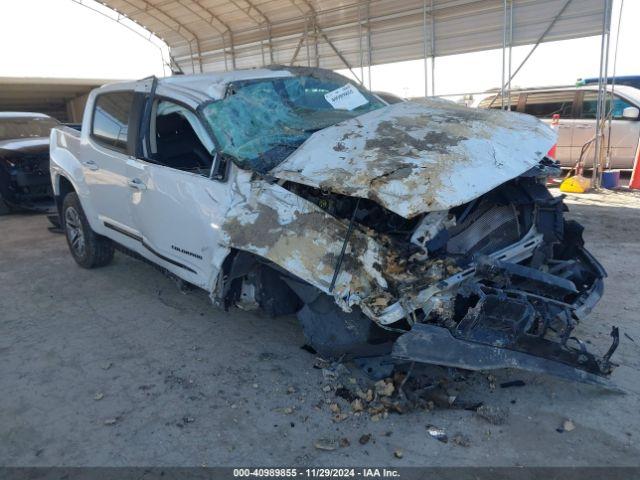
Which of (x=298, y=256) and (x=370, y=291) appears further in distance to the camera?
(x=298, y=256)

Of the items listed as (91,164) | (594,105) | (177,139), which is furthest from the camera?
(594,105)

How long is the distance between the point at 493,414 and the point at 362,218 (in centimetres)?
131

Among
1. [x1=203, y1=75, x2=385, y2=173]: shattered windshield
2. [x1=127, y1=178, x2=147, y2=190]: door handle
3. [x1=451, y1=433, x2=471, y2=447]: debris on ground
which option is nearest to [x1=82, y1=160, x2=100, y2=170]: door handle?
[x1=127, y1=178, x2=147, y2=190]: door handle

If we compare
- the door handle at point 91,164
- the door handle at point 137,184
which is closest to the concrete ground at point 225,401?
the door handle at point 137,184

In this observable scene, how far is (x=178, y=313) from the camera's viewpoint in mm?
4266

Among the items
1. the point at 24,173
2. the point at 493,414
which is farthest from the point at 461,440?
the point at 24,173

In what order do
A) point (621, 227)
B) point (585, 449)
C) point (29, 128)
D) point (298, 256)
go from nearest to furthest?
1. point (585, 449)
2. point (298, 256)
3. point (621, 227)
4. point (29, 128)

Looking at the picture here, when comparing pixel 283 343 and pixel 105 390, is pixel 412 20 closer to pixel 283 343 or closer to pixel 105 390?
pixel 283 343

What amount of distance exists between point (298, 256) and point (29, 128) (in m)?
8.94

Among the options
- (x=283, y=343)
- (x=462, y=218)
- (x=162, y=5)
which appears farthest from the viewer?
(x=162, y=5)

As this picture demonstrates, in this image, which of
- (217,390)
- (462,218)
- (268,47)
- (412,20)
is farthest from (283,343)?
(268,47)

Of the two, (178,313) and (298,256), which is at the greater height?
(298,256)

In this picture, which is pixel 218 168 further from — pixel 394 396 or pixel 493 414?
pixel 493 414

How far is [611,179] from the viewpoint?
8.59 m
